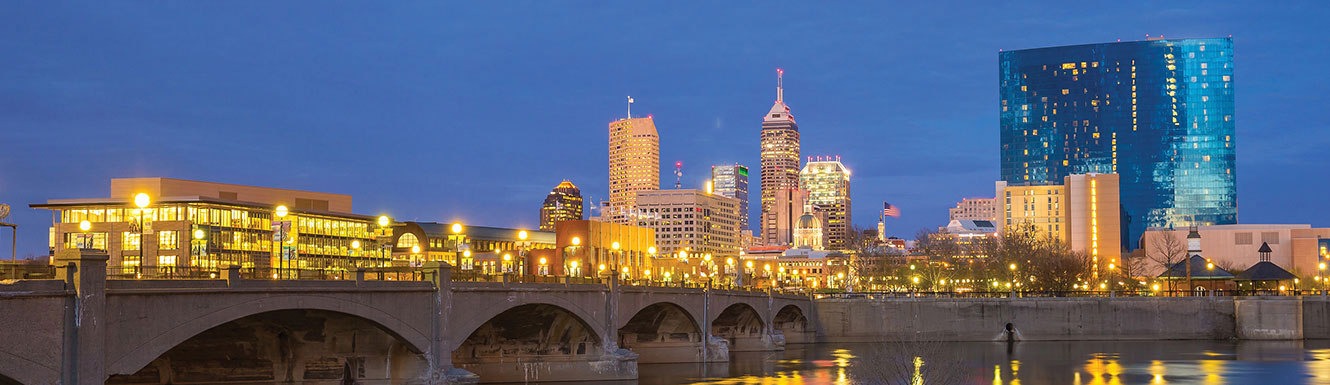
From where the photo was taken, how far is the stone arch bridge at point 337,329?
3691 centimetres

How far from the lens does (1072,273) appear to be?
160875 mm

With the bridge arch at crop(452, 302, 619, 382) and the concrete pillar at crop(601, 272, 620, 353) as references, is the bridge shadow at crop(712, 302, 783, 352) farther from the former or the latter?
the bridge arch at crop(452, 302, 619, 382)

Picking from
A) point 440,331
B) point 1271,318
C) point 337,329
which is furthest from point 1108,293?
point 337,329

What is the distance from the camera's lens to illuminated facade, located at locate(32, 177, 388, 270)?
398 feet

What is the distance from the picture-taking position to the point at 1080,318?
115625 millimetres

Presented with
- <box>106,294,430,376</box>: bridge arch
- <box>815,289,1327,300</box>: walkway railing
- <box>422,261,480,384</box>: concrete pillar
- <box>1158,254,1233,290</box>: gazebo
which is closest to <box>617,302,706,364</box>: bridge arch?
<box>422,261,480,384</box>: concrete pillar

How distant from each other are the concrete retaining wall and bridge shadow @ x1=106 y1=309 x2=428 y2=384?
66.4 metres

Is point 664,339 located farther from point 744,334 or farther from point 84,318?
point 84,318

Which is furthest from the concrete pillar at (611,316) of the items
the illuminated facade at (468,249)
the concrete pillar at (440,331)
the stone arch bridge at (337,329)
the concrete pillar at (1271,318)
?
the concrete pillar at (1271,318)

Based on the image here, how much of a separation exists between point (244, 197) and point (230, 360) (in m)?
93.1

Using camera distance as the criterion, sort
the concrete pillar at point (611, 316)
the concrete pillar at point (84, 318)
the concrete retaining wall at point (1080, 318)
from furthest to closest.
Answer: the concrete retaining wall at point (1080, 318) < the concrete pillar at point (611, 316) < the concrete pillar at point (84, 318)

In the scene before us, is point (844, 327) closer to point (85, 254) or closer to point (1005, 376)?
point (1005, 376)

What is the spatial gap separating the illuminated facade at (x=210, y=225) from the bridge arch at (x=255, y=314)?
62.0 meters

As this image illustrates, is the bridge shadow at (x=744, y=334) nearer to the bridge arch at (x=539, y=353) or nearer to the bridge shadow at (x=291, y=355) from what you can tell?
the bridge arch at (x=539, y=353)
